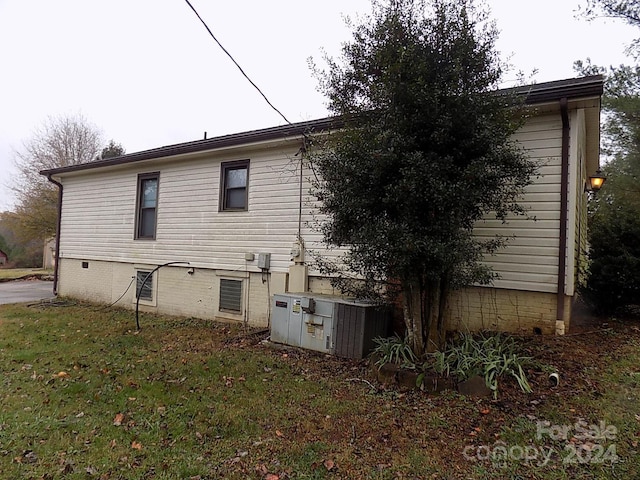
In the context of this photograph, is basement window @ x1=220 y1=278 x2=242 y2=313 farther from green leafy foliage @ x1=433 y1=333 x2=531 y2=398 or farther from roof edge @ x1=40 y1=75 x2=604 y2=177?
green leafy foliage @ x1=433 y1=333 x2=531 y2=398

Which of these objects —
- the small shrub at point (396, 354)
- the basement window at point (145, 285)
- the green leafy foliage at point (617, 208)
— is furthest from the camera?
the basement window at point (145, 285)

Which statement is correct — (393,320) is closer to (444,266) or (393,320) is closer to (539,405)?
(444,266)

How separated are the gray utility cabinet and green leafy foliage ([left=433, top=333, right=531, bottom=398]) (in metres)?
1.09

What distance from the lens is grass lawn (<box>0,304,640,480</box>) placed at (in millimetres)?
2699

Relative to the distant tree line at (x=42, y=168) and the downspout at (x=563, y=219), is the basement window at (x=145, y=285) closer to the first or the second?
the downspout at (x=563, y=219)

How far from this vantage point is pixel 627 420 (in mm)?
3107

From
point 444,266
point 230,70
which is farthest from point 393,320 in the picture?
point 230,70

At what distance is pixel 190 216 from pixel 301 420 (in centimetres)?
633

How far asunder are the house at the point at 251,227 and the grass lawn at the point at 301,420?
3.07ft

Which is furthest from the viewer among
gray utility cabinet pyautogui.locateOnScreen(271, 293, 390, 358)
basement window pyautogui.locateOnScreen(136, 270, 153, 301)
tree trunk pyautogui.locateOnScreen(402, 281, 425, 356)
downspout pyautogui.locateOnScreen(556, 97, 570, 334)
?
basement window pyautogui.locateOnScreen(136, 270, 153, 301)

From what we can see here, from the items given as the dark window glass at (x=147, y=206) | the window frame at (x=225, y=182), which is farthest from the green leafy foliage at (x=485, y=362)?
the dark window glass at (x=147, y=206)

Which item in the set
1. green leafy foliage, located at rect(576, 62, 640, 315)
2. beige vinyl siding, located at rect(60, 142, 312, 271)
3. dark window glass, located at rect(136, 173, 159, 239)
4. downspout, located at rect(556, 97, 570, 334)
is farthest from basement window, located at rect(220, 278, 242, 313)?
green leafy foliage, located at rect(576, 62, 640, 315)

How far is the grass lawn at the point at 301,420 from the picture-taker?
8.86ft

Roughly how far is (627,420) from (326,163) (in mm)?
3815
